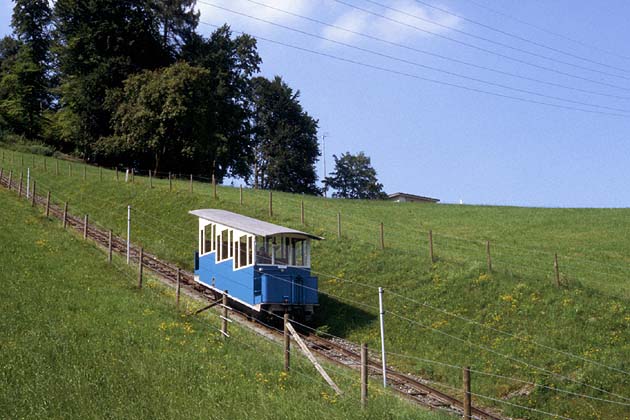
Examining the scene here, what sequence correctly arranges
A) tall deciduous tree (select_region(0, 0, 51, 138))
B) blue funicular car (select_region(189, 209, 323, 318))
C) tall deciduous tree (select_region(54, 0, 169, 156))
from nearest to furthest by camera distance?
blue funicular car (select_region(189, 209, 323, 318)) < tall deciduous tree (select_region(54, 0, 169, 156)) < tall deciduous tree (select_region(0, 0, 51, 138))

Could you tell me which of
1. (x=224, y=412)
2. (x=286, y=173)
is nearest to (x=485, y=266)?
(x=224, y=412)

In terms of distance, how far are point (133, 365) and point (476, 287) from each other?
1351 cm

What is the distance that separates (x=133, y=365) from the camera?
16.0 metres

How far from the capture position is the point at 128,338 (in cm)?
1806

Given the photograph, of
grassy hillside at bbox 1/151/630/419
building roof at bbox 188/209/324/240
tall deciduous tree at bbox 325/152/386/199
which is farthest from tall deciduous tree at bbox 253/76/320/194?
building roof at bbox 188/209/324/240

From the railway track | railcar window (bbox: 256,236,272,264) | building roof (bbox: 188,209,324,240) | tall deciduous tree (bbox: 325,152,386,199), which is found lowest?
the railway track

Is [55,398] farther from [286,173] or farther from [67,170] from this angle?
[286,173]

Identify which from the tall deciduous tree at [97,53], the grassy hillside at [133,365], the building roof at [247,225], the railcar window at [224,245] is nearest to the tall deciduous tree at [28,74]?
the tall deciduous tree at [97,53]

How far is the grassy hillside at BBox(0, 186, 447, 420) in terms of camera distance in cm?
1366

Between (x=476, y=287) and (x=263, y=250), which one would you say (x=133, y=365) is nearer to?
(x=263, y=250)

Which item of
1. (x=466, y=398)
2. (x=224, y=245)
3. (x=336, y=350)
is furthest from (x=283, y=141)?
(x=466, y=398)

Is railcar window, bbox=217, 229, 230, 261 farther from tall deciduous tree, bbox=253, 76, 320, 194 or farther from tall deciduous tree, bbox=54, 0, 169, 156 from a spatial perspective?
tall deciduous tree, bbox=253, 76, 320, 194

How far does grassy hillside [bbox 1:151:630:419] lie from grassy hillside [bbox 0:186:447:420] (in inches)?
186

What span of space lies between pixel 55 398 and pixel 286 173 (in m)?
71.7
